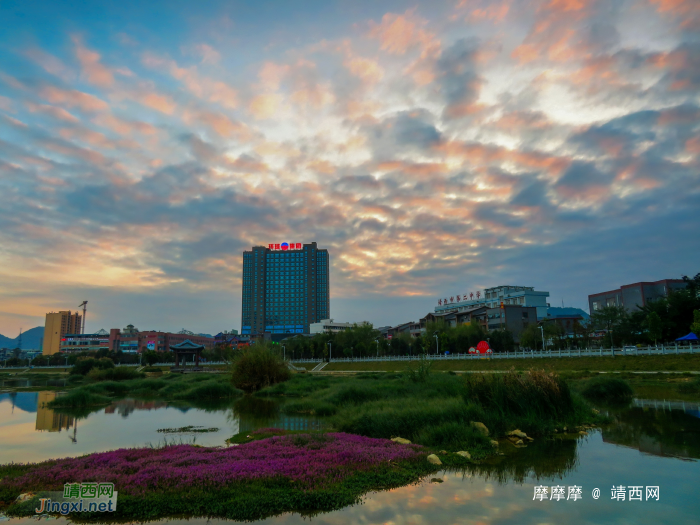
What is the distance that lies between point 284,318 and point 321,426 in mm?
176869

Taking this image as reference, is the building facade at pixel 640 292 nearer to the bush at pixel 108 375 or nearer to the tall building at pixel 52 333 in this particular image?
the bush at pixel 108 375

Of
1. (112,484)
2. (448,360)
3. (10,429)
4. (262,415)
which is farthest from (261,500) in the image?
(448,360)

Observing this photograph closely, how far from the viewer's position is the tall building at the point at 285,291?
191625 millimetres

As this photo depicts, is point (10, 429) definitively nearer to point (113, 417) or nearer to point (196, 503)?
point (113, 417)

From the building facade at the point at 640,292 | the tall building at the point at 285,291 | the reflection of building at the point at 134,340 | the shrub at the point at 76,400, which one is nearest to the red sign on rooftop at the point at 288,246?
the tall building at the point at 285,291

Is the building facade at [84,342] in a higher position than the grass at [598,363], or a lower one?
higher

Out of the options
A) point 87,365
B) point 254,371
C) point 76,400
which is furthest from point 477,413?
point 87,365

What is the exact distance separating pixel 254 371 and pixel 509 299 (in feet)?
312

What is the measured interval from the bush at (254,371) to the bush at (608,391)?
24.0 metres

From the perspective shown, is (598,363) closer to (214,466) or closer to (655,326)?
(655,326)

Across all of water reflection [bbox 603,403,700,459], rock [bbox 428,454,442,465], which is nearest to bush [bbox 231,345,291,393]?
water reflection [bbox 603,403,700,459]

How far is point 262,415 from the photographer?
73.8ft

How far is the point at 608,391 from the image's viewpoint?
24.5 meters

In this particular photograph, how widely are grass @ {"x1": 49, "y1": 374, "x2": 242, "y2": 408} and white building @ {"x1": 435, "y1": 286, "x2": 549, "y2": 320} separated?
283 ft
